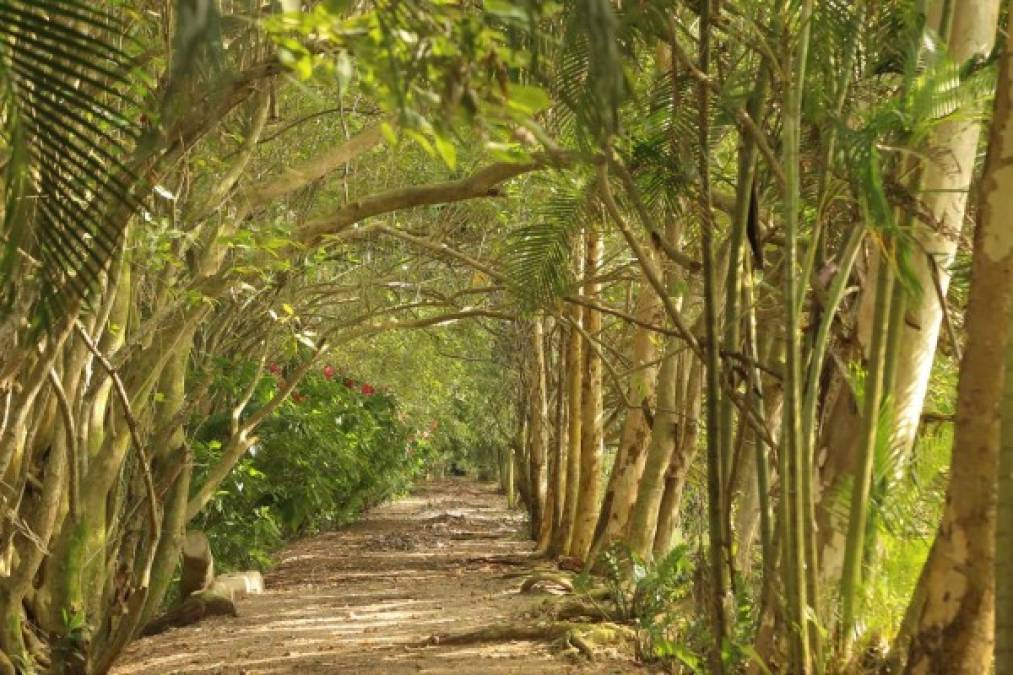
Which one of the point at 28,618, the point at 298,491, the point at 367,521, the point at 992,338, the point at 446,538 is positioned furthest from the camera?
the point at 367,521

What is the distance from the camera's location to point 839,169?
170 inches

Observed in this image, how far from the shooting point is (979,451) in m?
3.54

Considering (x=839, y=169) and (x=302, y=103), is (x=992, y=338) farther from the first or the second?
(x=302, y=103)

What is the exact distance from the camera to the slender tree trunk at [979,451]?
349 cm

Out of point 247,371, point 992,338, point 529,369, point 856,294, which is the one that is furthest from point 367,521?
point 992,338

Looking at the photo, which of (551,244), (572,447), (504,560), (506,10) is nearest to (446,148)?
(506,10)

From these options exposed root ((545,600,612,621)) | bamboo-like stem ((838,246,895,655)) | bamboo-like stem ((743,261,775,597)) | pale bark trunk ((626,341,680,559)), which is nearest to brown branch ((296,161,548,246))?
bamboo-like stem ((743,261,775,597))

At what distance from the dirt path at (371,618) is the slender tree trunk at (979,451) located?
13.4ft

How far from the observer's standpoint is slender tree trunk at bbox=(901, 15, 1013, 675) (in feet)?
11.4

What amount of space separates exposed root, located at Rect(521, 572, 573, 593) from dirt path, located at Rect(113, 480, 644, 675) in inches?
7.0

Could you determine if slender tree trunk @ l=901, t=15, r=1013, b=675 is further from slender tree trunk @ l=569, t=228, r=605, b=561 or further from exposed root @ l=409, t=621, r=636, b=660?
slender tree trunk @ l=569, t=228, r=605, b=561

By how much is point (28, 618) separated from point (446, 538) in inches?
587

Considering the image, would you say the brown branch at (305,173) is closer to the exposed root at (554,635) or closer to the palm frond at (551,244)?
the palm frond at (551,244)

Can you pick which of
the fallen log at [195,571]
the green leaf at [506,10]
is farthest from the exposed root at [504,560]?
→ the green leaf at [506,10]
